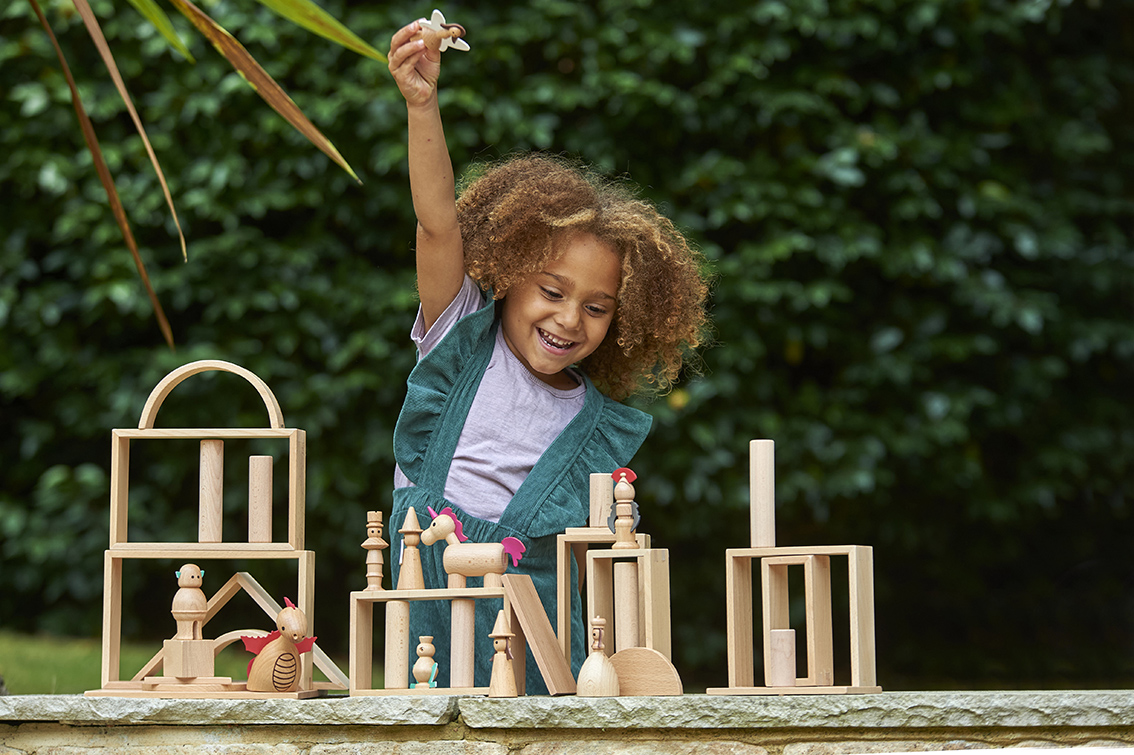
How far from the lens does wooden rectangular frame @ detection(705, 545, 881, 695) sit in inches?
67.6

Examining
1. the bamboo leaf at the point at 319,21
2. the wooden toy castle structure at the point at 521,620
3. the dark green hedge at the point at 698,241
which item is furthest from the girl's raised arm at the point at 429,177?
the dark green hedge at the point at 698,241

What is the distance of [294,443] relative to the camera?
1.90m

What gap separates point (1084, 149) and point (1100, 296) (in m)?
0.48

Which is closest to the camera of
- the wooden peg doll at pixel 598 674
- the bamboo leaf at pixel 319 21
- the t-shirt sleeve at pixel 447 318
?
the bamboo leaf at pixel 319 21

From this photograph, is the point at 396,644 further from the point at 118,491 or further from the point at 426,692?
the point at 118,491

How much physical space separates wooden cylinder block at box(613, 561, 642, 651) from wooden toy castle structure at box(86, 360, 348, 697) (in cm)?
48

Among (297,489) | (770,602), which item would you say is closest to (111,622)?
(297,489)

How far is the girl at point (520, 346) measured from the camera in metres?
2.04

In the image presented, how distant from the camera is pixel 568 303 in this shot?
2113 mm

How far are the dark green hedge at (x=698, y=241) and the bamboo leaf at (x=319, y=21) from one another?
1.94 meters

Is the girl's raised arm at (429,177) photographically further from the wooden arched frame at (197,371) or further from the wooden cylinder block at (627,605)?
the wooden cylinder block at (627,605)

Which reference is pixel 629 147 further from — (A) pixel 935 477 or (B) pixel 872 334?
(A) pixel 935 477

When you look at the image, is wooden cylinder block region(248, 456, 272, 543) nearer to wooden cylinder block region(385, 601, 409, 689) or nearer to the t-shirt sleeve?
wooden cylinder block region(385, 601, 409, 689)

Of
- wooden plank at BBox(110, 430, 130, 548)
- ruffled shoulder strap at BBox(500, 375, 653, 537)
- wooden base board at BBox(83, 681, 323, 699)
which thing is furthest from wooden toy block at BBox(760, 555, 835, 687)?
wooden plank at BBox(110, 430, 130, 548)
